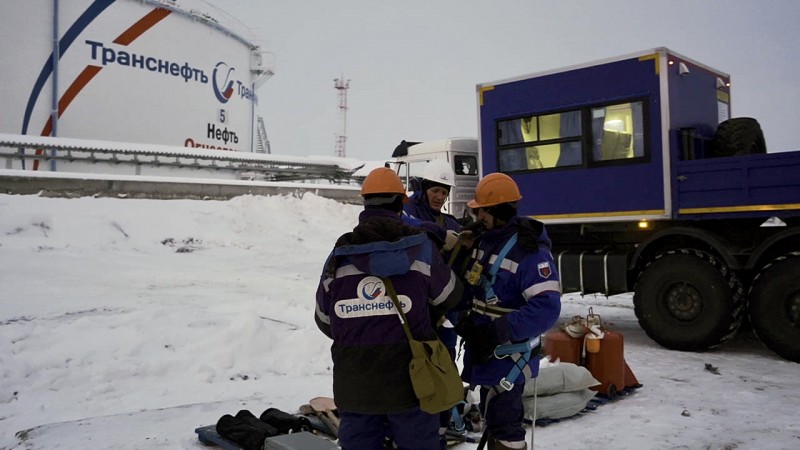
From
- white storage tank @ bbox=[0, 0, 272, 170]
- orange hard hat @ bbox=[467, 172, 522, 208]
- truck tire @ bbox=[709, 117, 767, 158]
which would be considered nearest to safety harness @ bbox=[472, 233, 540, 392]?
orange hard hat @ bbox=[467, 172, 522, 208]

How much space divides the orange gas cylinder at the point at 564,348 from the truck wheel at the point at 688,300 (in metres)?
2.27

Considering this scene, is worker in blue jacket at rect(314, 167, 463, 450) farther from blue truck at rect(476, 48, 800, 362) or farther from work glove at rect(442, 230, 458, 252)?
blue truck at rect(476, 48, 800, 362)

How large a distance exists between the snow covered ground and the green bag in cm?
208

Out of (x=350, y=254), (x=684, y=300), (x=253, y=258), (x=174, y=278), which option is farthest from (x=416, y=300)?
(x=253, y=258)

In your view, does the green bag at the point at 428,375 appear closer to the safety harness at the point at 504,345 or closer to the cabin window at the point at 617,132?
the safety harness at the point at 504,345

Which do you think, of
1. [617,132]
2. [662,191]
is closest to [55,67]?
[617,132]

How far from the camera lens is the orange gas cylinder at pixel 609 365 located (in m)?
5.62

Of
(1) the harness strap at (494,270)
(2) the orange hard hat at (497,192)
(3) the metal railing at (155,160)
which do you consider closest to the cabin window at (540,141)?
(2) the orange hard hat at (497,192)

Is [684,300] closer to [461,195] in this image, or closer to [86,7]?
[461,195]

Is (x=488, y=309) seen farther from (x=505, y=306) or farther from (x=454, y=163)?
(x=454, y=163)

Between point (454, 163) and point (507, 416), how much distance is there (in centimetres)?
690

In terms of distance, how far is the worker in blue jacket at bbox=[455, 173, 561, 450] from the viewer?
10.6ft

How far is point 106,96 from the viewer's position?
1792 cm

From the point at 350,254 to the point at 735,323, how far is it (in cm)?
635
